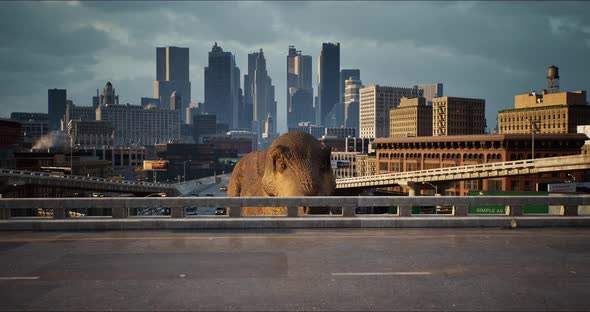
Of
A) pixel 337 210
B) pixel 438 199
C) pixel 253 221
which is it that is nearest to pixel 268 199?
pixel 253 221

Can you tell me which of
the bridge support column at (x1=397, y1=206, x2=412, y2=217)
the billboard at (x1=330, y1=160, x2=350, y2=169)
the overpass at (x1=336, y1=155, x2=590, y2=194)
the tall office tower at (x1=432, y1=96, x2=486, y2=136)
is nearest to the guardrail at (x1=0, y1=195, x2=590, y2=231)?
the bridge support column at (x1=397, y1=206, x2=412, y2=217)

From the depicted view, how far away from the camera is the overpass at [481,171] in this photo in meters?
56.7

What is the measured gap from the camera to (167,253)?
36.3 ft

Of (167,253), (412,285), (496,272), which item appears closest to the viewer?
(412,285)

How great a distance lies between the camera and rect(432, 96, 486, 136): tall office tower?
7594 inches

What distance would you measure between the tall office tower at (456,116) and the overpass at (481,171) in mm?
113398

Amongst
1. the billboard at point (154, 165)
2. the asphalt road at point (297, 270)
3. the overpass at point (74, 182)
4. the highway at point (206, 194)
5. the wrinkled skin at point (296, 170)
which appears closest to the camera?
the asphalt road at point (297, 270)

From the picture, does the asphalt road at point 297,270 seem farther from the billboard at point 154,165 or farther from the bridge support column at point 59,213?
the billboard at point 154,165

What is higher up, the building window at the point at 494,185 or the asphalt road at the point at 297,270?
the asphalt road at the point at 297,270

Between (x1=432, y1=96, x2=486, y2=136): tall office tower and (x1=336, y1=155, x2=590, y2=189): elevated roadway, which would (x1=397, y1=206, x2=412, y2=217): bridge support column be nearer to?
(x1=336, y1=155, x2=590, y2=189): elevated roadway

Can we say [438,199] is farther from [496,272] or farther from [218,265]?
[218,265]

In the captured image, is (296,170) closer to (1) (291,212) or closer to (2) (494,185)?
(1) (291,212)

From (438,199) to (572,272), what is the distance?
492cm

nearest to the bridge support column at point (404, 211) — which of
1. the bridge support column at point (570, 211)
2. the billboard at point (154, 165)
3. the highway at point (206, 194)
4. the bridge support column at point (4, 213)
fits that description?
the bridge support column at point (570, 211)
